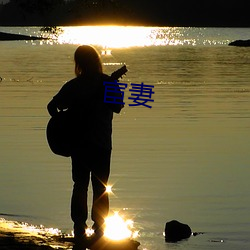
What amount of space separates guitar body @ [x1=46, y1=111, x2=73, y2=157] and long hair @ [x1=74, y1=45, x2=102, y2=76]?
19.2 inches

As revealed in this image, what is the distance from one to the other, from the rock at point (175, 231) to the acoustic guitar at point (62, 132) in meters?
3.40

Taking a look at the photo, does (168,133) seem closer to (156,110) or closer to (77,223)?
(156,110)

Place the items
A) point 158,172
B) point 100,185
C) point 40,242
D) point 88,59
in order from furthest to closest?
1. point 158,172
2. point 40,242
3. point 100,185
4. point 88,59

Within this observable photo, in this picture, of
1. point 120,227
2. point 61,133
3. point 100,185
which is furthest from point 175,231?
point 61,133

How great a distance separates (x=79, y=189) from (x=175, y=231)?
317cm

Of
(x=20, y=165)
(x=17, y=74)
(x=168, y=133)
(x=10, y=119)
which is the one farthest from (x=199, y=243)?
(x=17, y=74)

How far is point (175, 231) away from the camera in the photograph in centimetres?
1343

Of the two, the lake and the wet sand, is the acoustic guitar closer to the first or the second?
the wet sand

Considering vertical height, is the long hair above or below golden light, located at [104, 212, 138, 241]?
above

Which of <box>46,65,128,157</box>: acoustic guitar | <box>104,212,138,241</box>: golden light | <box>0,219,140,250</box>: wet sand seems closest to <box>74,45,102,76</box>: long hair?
<box>46,65,128,157</box>: acoustic guitar

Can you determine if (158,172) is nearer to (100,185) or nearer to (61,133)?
(100,185)

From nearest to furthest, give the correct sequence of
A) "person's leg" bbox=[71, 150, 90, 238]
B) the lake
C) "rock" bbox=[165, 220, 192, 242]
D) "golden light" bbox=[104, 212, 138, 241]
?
"person's leg" bbox=[71, 150, 90, 238], "golden light" bbox=[104, 212, 138, 241], "rock" bbox=[165, 220, 192, 242], the lake

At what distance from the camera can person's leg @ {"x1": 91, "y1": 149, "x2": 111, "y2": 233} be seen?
10289 millimetres

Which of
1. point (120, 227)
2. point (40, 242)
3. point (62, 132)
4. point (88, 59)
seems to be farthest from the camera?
point (120, 227)
